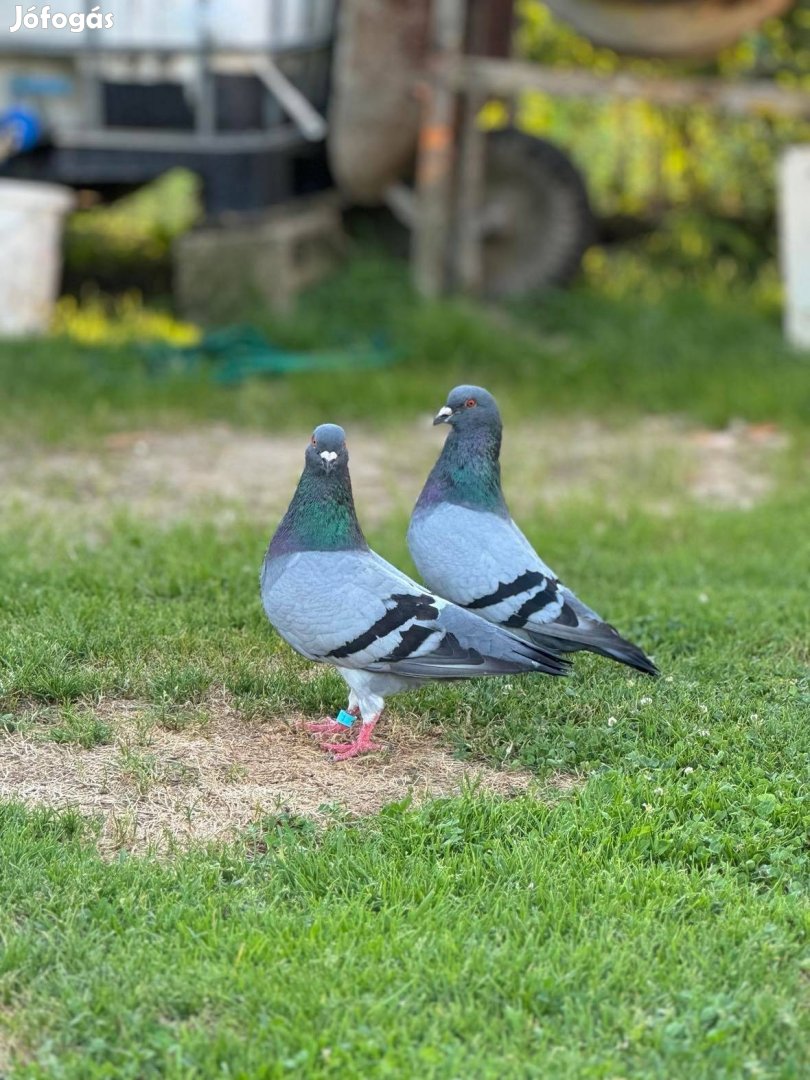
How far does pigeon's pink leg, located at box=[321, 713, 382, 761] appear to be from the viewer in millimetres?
3965

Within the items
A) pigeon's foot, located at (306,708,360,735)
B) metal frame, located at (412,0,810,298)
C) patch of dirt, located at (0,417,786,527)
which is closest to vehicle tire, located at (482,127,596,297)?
metal frame, located at (412,0,810,298)

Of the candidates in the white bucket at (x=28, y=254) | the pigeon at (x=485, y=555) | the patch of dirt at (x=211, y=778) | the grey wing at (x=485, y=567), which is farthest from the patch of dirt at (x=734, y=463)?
the white bucket at (x=28, y=254)

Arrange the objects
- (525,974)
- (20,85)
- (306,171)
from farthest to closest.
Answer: (306,171) → (20,85) → (525,974)

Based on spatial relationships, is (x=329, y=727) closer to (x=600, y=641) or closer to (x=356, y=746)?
(x=356, y=746)

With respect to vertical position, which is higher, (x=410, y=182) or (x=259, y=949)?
(x=410, y=182)

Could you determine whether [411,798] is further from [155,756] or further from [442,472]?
[442,472]

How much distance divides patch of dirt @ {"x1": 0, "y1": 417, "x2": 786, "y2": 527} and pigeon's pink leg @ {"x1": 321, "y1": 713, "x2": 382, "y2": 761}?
2.31m

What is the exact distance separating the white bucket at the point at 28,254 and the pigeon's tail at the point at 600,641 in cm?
544

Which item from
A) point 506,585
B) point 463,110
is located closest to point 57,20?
point 463,110

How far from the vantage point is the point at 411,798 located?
3.72m

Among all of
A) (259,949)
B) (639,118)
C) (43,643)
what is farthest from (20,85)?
(259,949)

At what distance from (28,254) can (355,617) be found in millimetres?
5534

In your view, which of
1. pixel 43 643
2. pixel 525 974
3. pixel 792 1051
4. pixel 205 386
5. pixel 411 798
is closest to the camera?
pixel 792 1051

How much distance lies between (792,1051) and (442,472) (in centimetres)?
213
